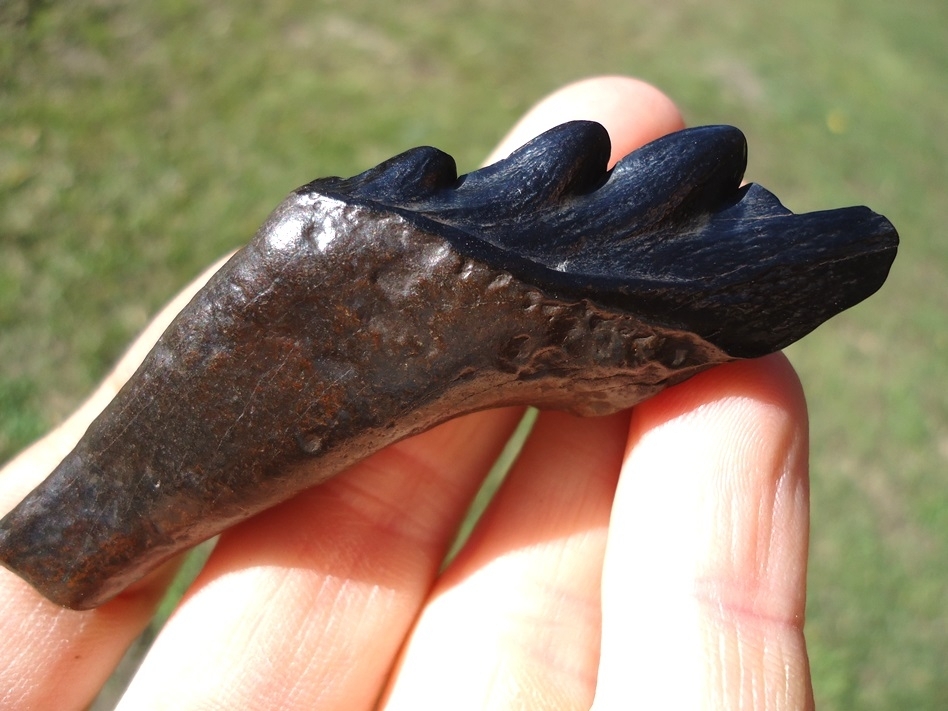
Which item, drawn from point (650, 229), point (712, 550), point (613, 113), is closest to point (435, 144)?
point (613, 113)

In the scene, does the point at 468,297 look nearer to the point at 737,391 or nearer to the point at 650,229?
the point at 650,229

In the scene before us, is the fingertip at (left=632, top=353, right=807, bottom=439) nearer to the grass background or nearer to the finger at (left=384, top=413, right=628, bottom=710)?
the finger at (left=384, top=413, right=628, bottom=710)

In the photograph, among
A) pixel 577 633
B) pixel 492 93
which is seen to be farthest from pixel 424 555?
pixel 492 93

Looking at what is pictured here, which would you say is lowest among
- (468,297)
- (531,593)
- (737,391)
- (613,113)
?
(531,593)

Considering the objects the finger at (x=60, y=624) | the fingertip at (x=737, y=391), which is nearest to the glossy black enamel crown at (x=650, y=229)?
the fingertip at (x=737, y=391)

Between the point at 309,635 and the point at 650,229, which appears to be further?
the point at 309,635

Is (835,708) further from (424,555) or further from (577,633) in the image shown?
(424,555)
